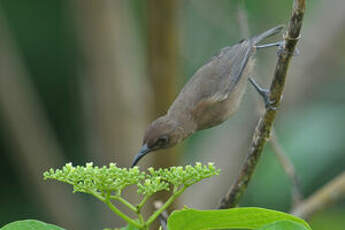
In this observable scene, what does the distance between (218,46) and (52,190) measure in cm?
301

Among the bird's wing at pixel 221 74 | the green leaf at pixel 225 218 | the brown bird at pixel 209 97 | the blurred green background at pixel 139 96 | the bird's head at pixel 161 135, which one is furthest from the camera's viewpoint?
the blurred green background at pixel 139 96

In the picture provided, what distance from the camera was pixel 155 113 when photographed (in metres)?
4.68

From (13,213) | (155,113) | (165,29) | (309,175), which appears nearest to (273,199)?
(309,175)

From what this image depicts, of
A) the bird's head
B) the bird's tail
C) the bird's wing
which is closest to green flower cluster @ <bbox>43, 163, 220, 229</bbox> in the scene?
the bird's head

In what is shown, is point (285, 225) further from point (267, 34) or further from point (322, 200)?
point (267, 34)

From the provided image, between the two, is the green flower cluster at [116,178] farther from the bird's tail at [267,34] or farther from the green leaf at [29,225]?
the bird's tail at [267,34]

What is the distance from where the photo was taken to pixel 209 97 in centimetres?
420

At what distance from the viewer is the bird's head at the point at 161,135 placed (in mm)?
3744

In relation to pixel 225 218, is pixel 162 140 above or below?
below

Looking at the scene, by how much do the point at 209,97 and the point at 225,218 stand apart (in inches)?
99.0

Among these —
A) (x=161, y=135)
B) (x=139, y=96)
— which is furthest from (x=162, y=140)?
(x=139, y=96)

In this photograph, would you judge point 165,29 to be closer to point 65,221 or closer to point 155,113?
point 155,113

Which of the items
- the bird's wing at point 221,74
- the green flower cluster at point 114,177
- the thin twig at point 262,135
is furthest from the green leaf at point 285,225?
the bird's wing at point 221,74

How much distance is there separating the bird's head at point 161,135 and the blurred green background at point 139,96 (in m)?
0.50
